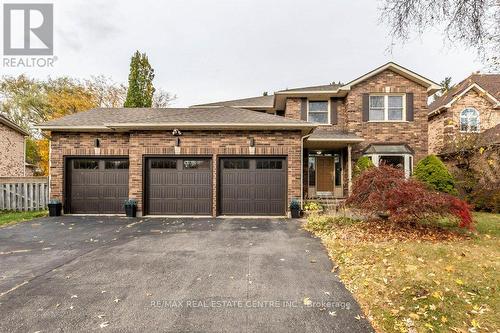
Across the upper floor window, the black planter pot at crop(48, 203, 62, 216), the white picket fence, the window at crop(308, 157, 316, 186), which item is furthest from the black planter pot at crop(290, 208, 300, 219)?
the white picket fence

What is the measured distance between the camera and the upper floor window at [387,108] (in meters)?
13.2

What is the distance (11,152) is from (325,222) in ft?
62.6

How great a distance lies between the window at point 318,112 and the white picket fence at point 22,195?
13.5 m

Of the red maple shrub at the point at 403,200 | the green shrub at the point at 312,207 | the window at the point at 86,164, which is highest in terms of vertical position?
the window at the point at 86,164

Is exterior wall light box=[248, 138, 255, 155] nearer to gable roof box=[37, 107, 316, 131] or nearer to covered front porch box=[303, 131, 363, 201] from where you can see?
gable roof box=[37, 107, 316, 131]

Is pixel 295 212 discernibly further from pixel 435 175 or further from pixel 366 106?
pixel 366 106

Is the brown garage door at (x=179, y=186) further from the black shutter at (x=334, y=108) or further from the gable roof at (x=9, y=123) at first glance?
the gable roof at (x=9, y=123)

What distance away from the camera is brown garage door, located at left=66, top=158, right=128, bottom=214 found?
1059cm

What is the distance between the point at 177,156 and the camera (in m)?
10.1

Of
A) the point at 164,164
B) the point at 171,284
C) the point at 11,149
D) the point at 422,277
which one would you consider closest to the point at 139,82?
the point at 11,149

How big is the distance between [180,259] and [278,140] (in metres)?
6.14

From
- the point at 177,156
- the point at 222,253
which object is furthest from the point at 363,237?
the point at 177,156

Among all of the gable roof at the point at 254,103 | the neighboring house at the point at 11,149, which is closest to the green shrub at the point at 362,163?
the gable roof at the point at 254,103

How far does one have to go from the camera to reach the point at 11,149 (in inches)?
631
